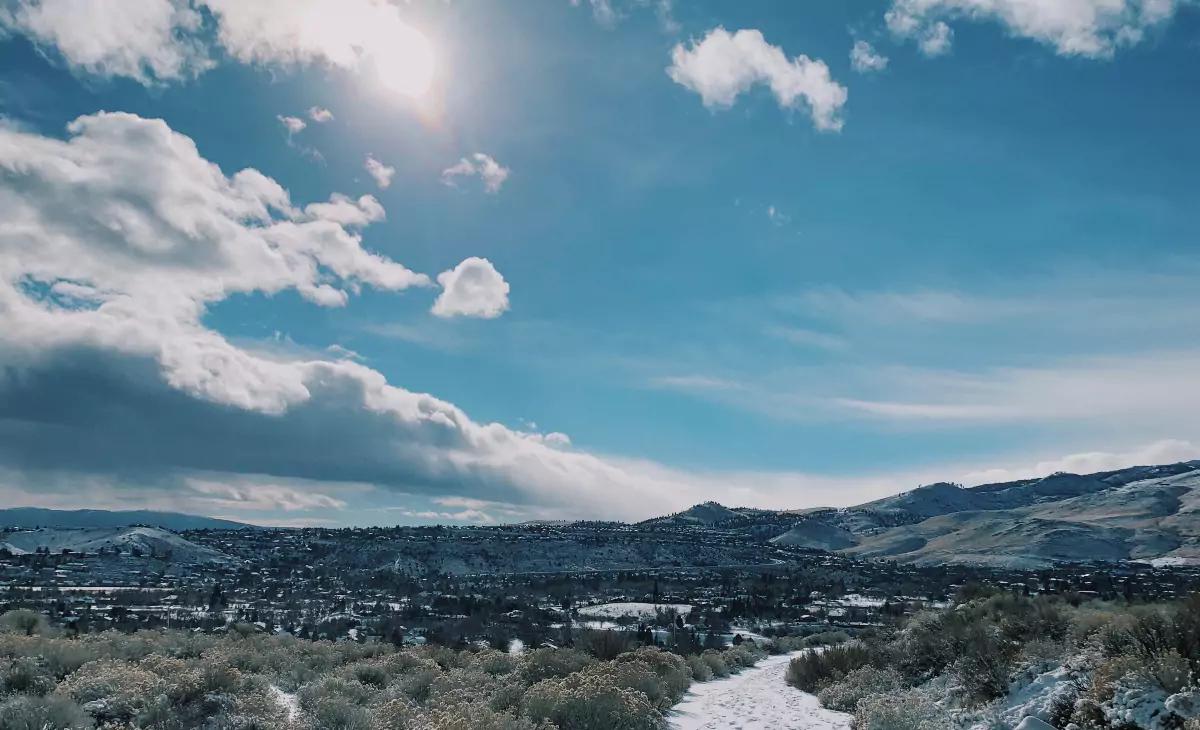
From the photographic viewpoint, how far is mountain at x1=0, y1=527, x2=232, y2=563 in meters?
138

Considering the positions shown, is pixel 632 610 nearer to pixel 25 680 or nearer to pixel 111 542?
pixel 25 680

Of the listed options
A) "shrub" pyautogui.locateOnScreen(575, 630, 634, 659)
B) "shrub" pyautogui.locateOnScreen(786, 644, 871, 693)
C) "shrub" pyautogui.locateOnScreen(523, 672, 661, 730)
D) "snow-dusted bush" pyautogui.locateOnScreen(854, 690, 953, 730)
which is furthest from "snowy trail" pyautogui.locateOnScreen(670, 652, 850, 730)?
"shrub" pyautogui.locateOnScreen(575, 630, 634, 659)

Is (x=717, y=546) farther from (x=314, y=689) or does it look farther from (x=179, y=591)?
(x=314, y=689)

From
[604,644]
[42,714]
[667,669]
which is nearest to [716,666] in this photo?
[604,644]

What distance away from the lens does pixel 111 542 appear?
142 metres

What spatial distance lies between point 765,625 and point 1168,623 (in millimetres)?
56622

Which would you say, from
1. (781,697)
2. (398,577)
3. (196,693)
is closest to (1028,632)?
(781,697)

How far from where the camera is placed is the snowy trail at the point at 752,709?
16672 mm

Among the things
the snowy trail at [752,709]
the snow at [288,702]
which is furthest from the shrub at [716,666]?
the snow at [288,702]

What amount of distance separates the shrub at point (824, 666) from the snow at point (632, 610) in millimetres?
45440

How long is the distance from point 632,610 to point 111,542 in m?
118

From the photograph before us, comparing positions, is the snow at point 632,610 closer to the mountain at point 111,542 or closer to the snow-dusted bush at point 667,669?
the snow-dusted bush at point 667,669

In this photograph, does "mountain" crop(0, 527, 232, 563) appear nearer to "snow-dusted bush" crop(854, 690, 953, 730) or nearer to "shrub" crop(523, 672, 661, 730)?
"shrub" crop(523, 672, 661, 730)

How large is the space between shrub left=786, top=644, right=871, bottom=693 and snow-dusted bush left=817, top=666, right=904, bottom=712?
7.56ft
